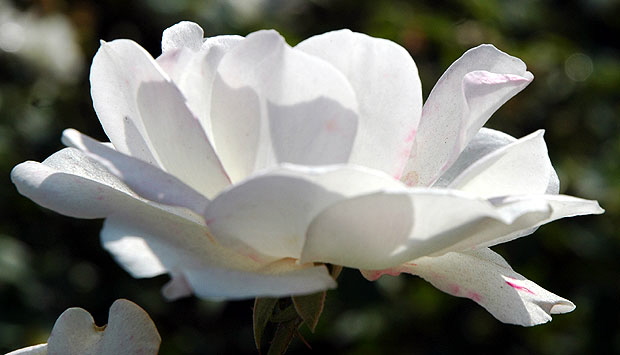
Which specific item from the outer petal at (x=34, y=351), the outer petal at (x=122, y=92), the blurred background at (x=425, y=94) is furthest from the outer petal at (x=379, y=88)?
the blurred background at (x=425, y=94)

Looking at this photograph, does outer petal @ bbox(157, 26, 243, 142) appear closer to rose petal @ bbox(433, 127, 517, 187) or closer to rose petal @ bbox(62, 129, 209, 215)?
rose petal @ bbox(62, 129, 209, 215)

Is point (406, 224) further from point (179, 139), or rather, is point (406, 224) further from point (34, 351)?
point (34, 351)

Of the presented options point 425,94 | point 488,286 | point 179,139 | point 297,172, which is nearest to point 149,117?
point 179,139

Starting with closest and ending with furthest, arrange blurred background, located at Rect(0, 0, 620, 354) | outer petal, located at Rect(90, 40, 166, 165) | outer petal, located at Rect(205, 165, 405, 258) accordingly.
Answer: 1. outer petal, located at Rect(205, 165, 405, 258)
2. outer petal, located at Rect(90, 40, 166, 165)
3. blurred background, located at Rect(0, 0, 620, 354)

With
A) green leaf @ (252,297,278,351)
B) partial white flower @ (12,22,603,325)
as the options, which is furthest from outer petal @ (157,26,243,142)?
green leaf @ (252,297,278,351)

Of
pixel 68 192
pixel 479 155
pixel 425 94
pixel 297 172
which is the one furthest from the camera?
pixel 425 94

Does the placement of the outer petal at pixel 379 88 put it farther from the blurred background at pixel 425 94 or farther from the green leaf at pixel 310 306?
the blurred background at pixel 425 94
